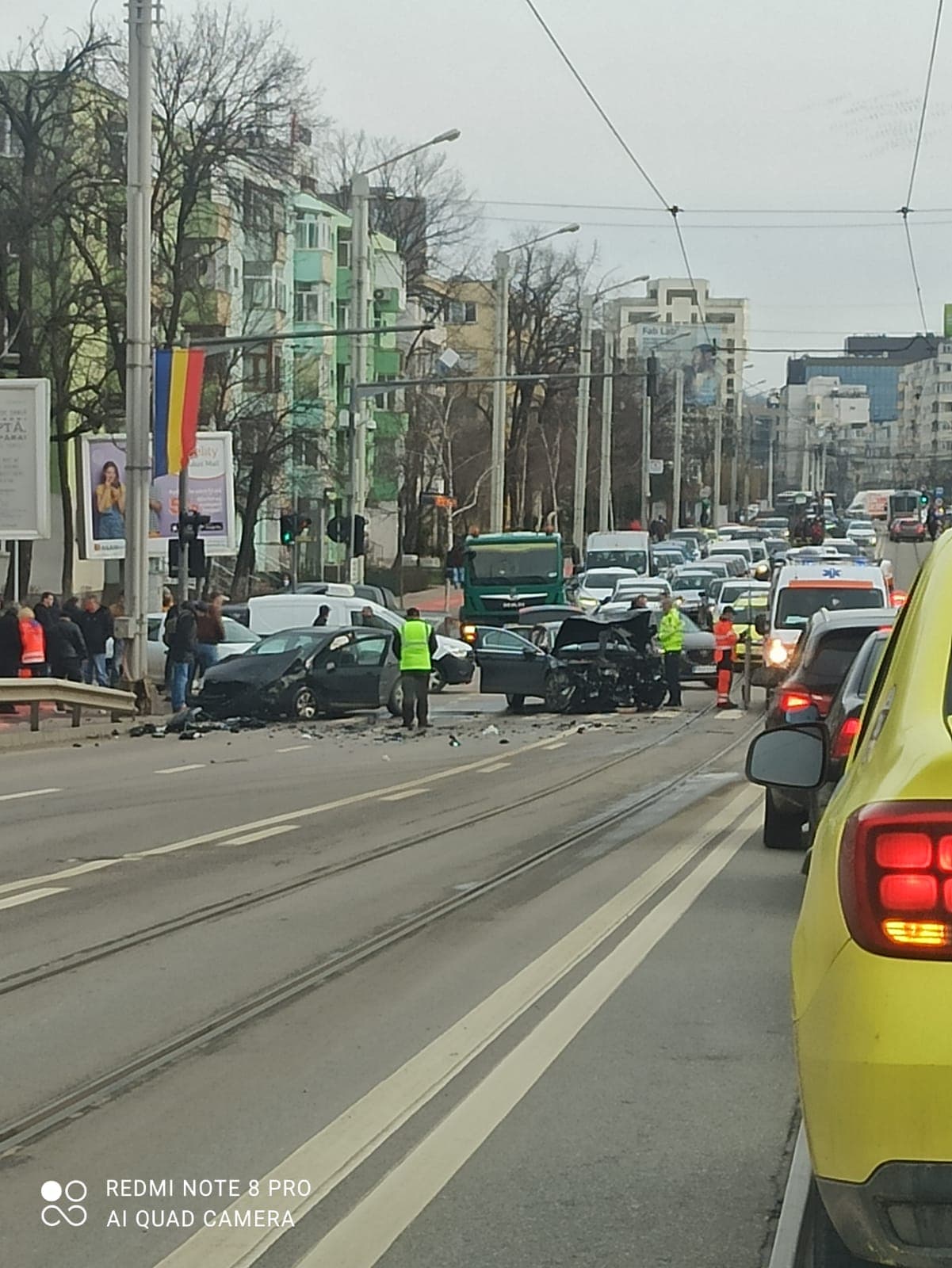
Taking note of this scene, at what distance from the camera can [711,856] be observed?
1273 centimetres

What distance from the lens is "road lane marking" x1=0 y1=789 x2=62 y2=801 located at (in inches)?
669

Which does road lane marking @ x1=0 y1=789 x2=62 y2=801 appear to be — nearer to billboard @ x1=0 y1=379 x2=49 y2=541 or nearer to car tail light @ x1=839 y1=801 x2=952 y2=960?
billboard @ x1=0 y1=379 x2=49 y2=541

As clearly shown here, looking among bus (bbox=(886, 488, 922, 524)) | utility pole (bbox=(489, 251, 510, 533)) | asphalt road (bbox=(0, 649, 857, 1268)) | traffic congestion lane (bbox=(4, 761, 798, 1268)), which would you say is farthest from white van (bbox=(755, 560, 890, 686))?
bus (bbox=(886, 488, 922, 524))

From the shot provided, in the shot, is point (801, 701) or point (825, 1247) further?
point (801, 701)

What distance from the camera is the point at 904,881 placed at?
333cm

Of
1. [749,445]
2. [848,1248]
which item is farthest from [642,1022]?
[749,445]

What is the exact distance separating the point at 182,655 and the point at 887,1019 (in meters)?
25.8

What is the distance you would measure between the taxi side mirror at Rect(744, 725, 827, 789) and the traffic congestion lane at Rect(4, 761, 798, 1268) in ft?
3.62

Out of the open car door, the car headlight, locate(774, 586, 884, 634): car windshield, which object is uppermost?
locate(774, 586, 884, 634): car windshield

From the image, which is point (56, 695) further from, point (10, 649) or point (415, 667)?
point (415, 667)

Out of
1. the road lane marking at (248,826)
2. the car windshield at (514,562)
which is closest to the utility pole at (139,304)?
the road lane marking at (248,826)

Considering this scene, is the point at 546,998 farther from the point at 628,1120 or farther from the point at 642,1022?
the point at 628,1120

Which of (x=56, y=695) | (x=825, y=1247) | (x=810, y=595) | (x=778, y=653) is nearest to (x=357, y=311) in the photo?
(x=810, y=595)

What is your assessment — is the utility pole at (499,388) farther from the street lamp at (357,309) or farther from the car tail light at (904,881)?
the car tail light at (904,881)
